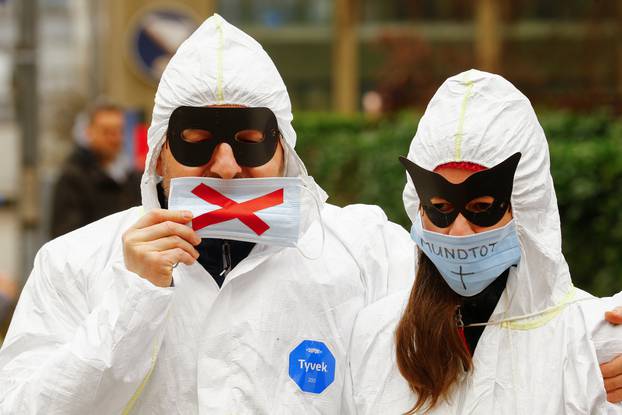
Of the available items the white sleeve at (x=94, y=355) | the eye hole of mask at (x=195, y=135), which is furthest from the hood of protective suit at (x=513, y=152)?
the white sleeve at (x=94, y=355)

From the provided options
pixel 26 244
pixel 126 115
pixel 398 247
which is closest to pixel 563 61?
pixel 126 115

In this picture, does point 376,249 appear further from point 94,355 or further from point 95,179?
point 95,179

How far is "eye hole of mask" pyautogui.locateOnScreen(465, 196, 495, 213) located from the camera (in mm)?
3498

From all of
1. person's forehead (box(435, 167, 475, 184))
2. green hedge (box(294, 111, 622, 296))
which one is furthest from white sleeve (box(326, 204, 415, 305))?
green hedge (box(294, 111, 622, 296))

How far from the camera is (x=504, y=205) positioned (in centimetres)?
351

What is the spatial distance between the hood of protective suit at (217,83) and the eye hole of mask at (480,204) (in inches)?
23.6

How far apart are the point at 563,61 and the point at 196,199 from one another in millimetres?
13629

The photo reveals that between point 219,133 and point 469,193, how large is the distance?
793 mm

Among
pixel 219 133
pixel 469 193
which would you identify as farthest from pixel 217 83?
pixel 469 193

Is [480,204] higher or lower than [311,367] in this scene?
higher

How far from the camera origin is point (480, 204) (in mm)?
3518

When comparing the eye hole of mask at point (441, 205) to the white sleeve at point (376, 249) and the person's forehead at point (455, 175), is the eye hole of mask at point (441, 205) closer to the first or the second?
the person's forehead at point (455, 175)

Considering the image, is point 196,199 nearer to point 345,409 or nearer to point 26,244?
point 345,409

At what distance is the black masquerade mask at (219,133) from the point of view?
3785mm
